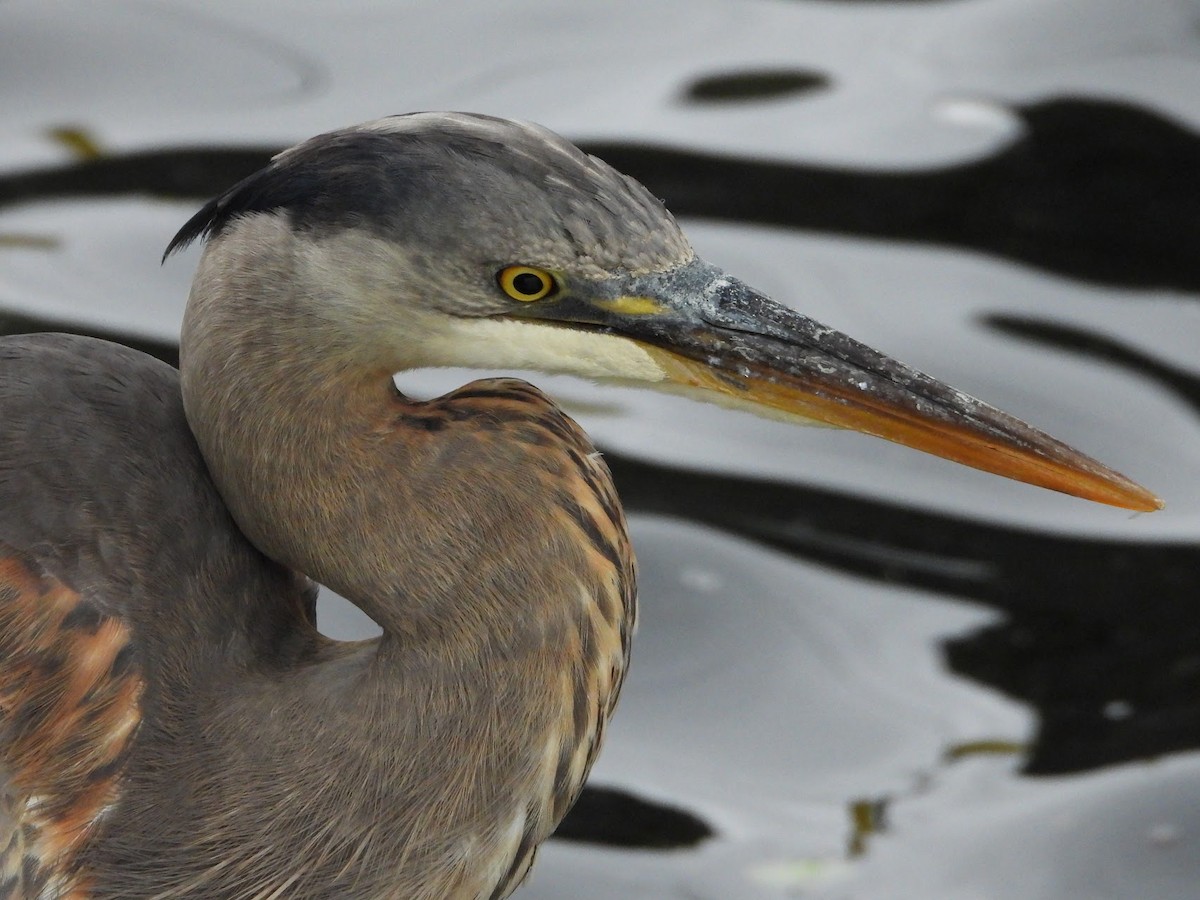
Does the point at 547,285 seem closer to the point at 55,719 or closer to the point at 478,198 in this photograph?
the point at 478,198

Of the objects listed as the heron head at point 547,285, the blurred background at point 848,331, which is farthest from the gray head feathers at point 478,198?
the blurred background at point 848,331

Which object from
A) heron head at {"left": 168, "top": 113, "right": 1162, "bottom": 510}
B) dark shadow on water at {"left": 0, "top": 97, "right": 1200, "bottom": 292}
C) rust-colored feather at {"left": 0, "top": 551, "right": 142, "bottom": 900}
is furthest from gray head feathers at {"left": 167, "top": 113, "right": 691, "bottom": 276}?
dark shadow on water at {"left": 0, "top": 97, "right": 1200, "bottom": 292}

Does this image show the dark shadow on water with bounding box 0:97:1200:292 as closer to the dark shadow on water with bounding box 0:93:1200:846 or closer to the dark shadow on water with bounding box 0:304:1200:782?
the dark shadow on water with bounding box 0:93:1200:846

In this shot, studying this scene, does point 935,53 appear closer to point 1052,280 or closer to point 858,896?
point 1052,280

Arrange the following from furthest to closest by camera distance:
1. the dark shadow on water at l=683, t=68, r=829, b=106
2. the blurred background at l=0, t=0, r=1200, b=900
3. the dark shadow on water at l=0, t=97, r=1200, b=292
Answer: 1. the dark shadow on water at l=683, t=68, r=829, b=106
2. the dark shadow on water at l=0, t=97, r=1200, b=292
3. the blurred background at l=0, t=0, r=1200, b=900

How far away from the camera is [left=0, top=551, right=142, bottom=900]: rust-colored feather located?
2719 mm

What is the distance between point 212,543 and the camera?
2.84m

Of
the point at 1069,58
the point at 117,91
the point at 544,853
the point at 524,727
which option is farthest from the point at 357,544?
the point at 1069,58

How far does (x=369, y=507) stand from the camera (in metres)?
2.73

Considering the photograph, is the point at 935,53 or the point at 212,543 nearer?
the point at 212,543

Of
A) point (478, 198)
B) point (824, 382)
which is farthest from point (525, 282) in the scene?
point (824, 382)

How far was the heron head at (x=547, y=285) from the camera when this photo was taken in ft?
8.43

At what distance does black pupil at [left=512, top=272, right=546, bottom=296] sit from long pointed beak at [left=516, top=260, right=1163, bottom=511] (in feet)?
0.33

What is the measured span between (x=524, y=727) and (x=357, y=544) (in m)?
0.36
